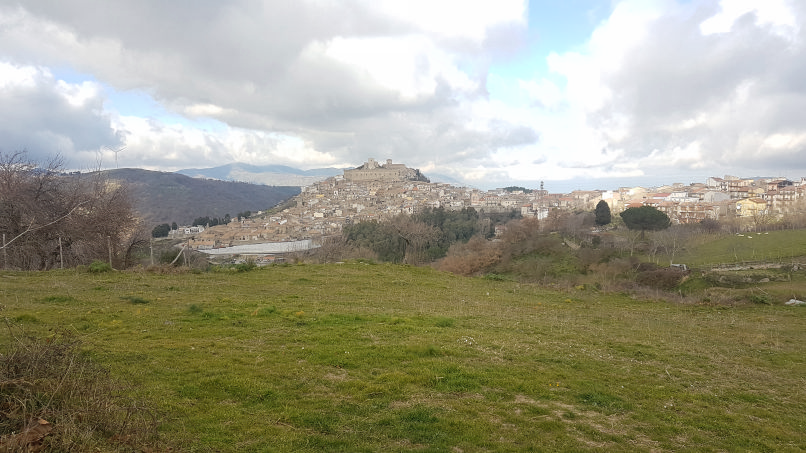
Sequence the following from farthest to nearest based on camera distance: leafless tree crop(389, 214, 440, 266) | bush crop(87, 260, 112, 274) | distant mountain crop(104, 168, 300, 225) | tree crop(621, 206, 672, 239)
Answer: distant mountain crop(104, 168, 300, 225) → tree crop(621, 206, 672, 239) → leafless tree crop(389, 214, 440, 266) → bush crop(87, 260, 112, 274)

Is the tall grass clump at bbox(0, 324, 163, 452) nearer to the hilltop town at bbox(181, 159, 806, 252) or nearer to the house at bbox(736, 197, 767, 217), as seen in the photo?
the hilltop town at bbox(181, 159, 806, 252)

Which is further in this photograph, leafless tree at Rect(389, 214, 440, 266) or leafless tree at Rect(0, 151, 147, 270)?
leafless tree at Rect(389, 214, 440, 266)

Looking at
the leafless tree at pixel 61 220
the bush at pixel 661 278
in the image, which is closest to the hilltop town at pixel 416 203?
the leafless tree at pixel 61 220

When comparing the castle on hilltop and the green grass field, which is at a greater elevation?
the castle on hilltop

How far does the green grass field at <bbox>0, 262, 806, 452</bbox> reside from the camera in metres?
5.05

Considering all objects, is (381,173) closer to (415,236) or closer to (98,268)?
(415,236)

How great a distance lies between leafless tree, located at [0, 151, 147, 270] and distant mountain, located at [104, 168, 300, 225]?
7321 centimetres

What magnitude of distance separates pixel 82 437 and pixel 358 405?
2999mm

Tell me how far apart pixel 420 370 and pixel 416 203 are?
106m

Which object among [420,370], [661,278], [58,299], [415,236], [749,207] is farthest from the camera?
[749,207]

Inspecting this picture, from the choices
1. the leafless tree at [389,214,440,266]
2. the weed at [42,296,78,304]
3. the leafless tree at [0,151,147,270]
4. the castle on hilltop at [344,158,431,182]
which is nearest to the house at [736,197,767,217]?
the leafless tree at [389,214,440,266]

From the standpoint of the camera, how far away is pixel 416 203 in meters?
112

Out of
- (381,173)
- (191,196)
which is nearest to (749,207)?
(381,173)

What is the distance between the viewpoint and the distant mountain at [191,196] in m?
101
